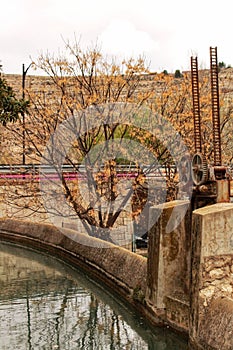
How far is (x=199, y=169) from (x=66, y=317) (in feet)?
15.4

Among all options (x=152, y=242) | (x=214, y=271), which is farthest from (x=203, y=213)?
(x=152, y=242)

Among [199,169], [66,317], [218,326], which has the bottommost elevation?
[66,317]

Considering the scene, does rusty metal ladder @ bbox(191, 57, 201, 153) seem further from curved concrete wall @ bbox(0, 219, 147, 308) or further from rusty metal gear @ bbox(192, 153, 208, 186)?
curved concrete wall @ bbox(0, 219, 147, 308)

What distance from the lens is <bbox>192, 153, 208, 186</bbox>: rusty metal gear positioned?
10310mm

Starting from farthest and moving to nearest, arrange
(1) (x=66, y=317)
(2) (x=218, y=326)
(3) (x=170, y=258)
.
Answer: (1) (x=66, y=317) < (3) (x=170, y=258) < (2) (x=218, y=326)

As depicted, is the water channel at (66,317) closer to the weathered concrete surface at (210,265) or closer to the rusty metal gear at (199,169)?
the weathered concrete surface at (210,265)

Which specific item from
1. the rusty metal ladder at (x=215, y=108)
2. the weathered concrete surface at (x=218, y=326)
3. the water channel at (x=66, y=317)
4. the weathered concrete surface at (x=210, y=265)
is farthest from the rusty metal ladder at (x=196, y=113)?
the water channel at (x=66, y=317)

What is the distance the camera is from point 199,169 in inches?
413

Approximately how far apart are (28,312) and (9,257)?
7.69 meters

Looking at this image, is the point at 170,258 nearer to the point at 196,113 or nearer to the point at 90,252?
the point at 196,113

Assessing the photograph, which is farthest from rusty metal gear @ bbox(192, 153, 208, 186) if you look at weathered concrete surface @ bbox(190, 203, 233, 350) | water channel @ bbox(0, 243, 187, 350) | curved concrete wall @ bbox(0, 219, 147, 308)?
curved concrete wall @ bbox(0, 219, 147, 308)

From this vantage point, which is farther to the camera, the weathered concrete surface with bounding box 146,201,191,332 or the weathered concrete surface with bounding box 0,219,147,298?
the weathered concrete surface with bounding box 0,219,147,298

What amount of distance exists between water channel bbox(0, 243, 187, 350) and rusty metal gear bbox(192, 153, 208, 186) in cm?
303

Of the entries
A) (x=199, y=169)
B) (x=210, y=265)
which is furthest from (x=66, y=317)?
(x=199, y=169)
